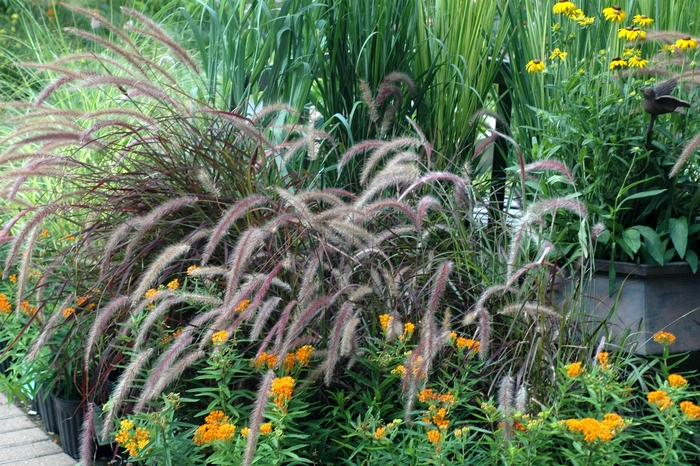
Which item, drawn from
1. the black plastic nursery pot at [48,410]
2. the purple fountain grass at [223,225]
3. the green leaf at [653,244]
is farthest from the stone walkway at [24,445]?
the green leaf at [653,244]

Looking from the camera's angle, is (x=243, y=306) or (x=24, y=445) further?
(x=24, y=445)

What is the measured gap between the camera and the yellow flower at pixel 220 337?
205cm

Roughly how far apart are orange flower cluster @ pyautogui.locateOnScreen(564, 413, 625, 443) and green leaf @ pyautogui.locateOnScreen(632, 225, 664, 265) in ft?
2.88

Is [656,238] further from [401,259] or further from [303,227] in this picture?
[303,227]

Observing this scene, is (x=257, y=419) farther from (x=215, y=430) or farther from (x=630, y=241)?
(x=630, y=241)

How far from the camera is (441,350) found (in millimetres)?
2340

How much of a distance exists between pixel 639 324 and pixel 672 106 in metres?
0.67

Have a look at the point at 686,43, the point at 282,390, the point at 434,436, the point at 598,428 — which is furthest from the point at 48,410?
the point at 686,43

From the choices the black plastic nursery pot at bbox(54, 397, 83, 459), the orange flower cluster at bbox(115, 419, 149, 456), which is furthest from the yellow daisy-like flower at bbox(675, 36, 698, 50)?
the black plastic nursery pot at bbox(54, 397, 83, 459)

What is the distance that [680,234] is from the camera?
249 cm

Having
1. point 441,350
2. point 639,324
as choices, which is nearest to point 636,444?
point 639,324

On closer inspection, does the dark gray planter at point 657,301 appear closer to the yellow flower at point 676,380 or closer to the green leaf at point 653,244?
the green leaf at point 653,244

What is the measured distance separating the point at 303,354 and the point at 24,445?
1.43 m

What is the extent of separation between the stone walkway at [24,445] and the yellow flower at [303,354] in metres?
1.12
